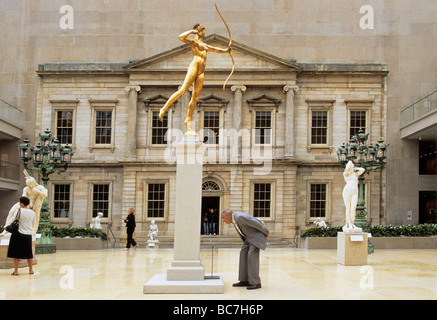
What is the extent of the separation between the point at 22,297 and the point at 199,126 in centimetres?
2072

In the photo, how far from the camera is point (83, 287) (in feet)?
32.6

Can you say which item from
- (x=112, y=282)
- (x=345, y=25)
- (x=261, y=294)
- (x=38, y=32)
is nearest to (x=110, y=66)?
(x=38, y=32)

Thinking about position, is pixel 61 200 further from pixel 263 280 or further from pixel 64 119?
pixel 263 280

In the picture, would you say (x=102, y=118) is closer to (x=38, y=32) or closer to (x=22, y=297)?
(x=38, y=32)

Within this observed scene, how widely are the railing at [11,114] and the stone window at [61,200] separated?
4345mm

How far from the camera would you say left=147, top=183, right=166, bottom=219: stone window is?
93.2 ft

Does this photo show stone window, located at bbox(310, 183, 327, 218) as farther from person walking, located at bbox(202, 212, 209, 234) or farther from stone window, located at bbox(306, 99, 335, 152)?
person walking, located at bbox(202, 212, 209, 234)

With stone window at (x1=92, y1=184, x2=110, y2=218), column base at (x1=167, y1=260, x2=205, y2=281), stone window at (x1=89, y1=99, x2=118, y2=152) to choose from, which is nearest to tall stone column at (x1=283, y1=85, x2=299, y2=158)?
stone window at (x1=89, y1=99, x2=118, y2=152)

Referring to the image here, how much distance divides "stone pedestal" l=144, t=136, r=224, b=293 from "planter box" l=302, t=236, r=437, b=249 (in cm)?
1335

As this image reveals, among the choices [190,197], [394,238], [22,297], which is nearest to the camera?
[22,297]

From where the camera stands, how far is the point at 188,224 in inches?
382

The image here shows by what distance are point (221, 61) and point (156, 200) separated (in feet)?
28.6

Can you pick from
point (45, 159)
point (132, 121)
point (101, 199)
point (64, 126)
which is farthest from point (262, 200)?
point (45, 159)

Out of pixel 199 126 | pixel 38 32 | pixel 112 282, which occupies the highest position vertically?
pixel 38 32
